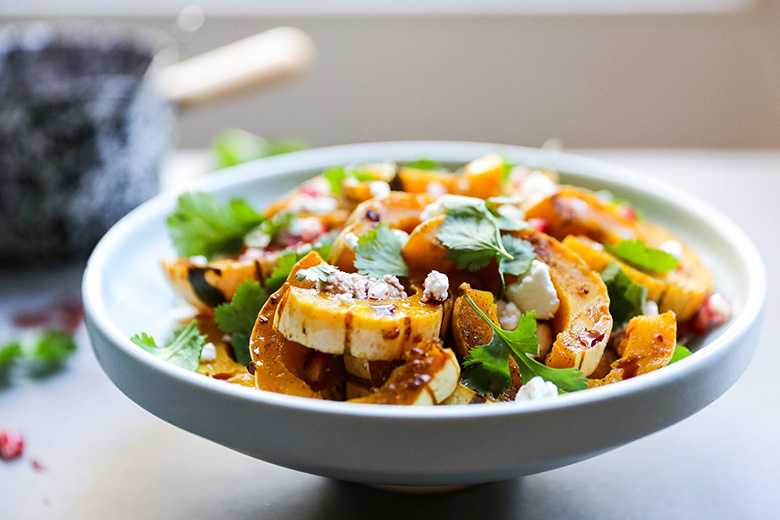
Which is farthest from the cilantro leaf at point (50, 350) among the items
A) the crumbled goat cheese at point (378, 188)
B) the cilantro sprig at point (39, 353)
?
the crumbled goat cheese at point (378, 188)

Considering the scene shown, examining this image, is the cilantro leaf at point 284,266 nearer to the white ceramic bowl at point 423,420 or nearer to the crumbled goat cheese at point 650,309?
the white ceramic bowl at point 423,420

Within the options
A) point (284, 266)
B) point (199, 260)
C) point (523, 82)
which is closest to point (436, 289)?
point (284, 266)

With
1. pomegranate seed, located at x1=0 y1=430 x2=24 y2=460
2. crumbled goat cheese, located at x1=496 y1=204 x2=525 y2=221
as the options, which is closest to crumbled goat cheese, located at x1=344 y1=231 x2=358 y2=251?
crumbled goat cheese, located at x1=496 y1=204 x2=525 y2=221

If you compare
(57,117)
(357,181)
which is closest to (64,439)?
(357,181)

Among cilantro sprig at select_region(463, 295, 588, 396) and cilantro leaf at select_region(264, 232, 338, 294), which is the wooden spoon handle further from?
cilantro sprig at select_region(463, 295, 588, 396)

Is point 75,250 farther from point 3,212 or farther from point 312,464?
point 312,464

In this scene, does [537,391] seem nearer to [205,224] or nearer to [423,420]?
[423,420]
